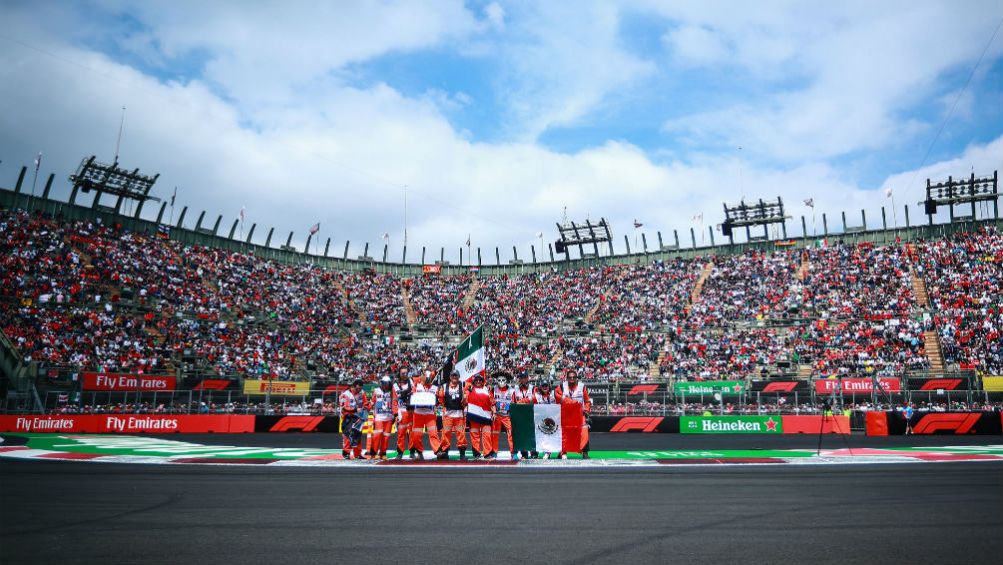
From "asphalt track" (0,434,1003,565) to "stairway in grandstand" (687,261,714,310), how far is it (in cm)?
3983

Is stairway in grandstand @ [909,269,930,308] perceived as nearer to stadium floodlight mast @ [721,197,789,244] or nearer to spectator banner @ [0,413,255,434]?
stadium floodlight mast @ [721,197,789,244]

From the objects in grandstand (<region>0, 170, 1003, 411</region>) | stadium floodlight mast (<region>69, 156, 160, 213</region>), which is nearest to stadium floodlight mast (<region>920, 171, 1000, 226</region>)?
grandstand (<region>0, 170, 1003, 411</region>)

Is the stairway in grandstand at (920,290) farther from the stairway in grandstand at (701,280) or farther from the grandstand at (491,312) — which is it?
the stairway in grandstand at (701,280)

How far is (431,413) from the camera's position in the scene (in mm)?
13492

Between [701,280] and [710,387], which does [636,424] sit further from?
[701,280]

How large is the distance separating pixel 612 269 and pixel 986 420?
35751 millimetres

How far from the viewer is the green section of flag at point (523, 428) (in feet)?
46.9

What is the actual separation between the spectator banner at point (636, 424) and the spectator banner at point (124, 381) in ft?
70.7

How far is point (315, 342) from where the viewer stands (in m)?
44.3

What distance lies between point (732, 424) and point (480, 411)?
16.6 metres

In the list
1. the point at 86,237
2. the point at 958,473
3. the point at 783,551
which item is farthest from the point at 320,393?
the point at 783,551

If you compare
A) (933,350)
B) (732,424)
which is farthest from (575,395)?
(933,350)

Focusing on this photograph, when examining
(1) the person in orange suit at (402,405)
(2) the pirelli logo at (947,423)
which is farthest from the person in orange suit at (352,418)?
(2) the pirelli logo at (947,423)

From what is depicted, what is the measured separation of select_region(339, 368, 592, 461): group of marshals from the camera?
44.3 feet
